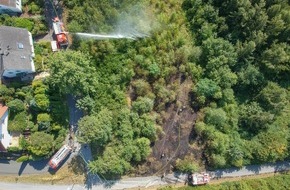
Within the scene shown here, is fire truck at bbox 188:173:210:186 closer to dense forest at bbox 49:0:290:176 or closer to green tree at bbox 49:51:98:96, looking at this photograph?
dense forest at bbox 49:0:290:176

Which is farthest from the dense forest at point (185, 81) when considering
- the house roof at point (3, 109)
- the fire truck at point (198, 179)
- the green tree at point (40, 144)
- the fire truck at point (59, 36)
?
the house roof at point (3, 109)

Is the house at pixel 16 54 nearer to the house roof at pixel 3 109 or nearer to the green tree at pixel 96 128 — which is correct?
the house roof at pixel 3 109

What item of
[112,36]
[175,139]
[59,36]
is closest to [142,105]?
[175,139]

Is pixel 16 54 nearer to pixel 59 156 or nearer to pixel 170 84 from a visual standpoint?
pixel 59 156

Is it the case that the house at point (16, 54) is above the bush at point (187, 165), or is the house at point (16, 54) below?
above

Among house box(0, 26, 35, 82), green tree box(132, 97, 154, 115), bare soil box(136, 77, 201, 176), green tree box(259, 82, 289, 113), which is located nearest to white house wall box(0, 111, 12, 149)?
house box(0, 26, 35, 82)

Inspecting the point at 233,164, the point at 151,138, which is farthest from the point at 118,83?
the point at 233,164
